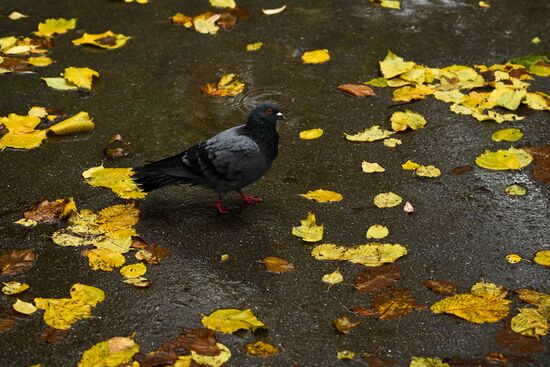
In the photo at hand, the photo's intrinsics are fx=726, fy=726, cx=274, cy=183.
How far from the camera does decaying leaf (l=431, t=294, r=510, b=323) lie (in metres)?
3.21

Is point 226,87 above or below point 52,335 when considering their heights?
above

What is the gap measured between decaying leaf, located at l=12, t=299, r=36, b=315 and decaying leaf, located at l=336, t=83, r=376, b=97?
2764 millimetres

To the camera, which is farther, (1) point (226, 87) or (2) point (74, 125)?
(1) point (226, 87)

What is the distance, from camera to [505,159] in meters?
4.39

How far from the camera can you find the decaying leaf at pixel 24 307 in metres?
3.32

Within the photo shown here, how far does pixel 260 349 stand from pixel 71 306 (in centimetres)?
94

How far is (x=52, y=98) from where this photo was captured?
521cm

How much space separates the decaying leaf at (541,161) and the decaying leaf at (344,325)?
5.60 ft

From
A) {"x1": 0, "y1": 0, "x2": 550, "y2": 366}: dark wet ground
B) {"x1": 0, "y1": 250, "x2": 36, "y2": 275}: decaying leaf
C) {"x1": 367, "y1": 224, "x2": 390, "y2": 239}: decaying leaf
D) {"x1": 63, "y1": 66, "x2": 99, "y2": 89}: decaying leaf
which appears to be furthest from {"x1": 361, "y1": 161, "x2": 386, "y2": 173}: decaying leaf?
{"x1": 63, "y1": 66, "x2": 99, "y2": 89}: decaying leaf

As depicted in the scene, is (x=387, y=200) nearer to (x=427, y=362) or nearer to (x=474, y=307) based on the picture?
(x=474, y=307)

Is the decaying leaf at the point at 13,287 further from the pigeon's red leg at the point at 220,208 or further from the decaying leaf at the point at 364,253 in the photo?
the decaying leaf at the point at 364,253

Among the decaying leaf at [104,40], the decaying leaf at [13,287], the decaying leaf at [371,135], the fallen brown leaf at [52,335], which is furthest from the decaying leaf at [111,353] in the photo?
the decaying leaf at [104,40]

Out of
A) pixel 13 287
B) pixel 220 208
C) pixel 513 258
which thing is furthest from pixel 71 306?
pixel 513 258

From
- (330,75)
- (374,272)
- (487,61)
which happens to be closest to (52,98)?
(330,75)
